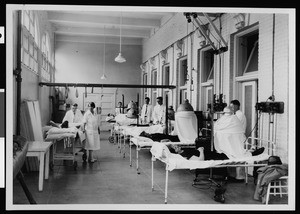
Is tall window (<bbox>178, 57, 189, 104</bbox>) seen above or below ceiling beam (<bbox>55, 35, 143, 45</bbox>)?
below

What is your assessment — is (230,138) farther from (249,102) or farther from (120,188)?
(249,102)

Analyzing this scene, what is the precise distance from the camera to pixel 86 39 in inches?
714

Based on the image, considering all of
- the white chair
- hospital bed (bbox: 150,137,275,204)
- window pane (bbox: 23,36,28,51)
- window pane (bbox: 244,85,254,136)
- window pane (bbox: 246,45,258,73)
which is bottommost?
the white chair

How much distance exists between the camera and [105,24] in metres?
14.4

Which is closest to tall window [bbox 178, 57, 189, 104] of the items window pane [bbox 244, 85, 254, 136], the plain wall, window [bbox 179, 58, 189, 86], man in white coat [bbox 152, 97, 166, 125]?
window [bbox 179, 58, 189, 86]

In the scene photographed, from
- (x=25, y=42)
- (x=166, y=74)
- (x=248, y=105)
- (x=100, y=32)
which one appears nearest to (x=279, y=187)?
(x=248, y=105)

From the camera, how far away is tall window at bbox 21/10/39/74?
26.1ft

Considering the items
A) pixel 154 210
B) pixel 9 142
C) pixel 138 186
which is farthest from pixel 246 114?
pixel 9 142

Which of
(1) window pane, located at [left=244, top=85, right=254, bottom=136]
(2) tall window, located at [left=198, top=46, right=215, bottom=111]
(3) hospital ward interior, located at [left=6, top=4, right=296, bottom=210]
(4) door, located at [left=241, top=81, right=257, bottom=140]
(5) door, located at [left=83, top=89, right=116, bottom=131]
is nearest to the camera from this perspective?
(3) hospital ward interior, located at [left=6, top=4, right=296, bottom=210]

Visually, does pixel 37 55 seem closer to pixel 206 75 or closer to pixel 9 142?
pixel 206 75

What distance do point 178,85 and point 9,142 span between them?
8.69 meters

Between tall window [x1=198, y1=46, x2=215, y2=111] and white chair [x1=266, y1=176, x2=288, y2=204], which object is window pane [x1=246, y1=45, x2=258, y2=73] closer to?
tall window [x1=198, y1=46, x2=215, y2=111]

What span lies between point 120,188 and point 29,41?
4669mm

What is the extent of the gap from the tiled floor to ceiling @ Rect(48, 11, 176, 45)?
6484mm
